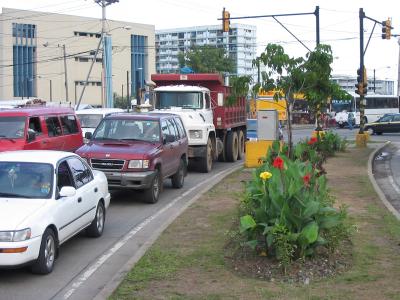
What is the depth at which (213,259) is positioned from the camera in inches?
302

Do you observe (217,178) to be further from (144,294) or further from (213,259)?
(144,294)

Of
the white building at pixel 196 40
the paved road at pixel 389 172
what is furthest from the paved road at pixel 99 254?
the white building at pixel 196 40

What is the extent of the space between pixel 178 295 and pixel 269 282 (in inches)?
38.9

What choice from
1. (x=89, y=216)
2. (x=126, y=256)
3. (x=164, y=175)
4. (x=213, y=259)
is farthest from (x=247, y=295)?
(x=164, y=175)

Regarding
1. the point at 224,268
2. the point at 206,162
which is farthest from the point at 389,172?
the point at 224,268

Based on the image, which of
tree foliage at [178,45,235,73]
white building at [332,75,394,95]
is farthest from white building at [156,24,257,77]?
tree foliage at [178,45,235,73]

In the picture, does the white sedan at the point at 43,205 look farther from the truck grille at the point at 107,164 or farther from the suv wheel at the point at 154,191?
the suv wheel at the point at 154,191

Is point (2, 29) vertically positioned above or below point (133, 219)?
above

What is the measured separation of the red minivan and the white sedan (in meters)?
4.94

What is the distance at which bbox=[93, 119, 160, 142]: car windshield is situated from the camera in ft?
44.5

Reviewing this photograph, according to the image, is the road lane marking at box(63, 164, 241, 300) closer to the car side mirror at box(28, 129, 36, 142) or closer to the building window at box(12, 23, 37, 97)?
the car side mirror at box(28, 129, 36, 142)

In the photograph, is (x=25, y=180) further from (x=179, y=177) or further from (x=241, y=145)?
(x=241, y=145)

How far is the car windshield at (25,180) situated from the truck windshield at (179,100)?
1125 centimetres

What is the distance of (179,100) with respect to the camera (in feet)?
64.2
